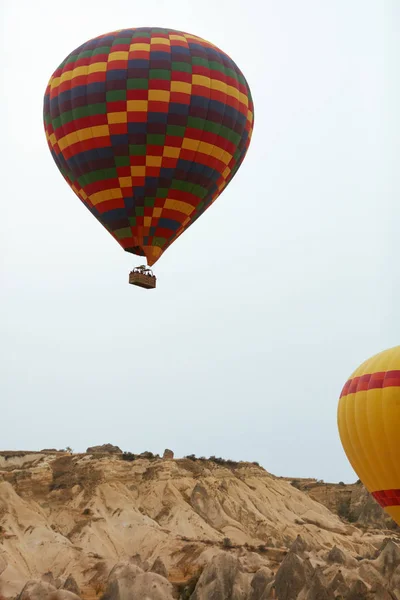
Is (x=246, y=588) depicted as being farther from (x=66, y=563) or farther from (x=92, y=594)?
(x=66, y=563)

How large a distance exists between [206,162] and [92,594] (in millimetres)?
26719

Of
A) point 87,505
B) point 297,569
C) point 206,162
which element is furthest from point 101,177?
point 87,505

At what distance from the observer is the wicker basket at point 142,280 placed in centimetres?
3762

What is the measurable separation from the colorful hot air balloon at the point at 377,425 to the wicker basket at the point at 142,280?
11.5 meters

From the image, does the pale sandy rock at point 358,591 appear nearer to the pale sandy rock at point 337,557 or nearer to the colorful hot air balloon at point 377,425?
the colorful hot air balloon at point 377,425

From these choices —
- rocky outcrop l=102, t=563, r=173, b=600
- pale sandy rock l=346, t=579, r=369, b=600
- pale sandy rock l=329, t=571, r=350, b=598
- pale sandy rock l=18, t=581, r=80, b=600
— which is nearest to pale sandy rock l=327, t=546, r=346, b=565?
pale sandy rock l=329, t=571, r=350, b=598

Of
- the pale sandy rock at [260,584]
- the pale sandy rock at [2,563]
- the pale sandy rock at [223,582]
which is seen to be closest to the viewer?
the pale sandy rock at [260,584]

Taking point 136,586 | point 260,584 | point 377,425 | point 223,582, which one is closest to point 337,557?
point 260,584

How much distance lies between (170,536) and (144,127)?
34167 millimetres

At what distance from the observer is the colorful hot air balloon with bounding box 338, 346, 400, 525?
4134 cm

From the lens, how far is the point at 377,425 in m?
41.7

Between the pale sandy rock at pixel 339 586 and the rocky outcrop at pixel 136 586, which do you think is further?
the rocky outcrop at pixel 136 586

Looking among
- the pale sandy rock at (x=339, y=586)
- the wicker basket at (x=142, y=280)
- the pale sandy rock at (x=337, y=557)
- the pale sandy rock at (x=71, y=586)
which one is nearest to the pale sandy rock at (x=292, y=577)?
the pale sandy rock at (x=339, y=586)

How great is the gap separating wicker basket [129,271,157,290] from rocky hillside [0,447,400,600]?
14.9m
